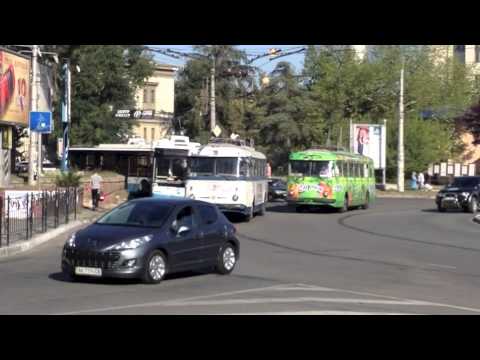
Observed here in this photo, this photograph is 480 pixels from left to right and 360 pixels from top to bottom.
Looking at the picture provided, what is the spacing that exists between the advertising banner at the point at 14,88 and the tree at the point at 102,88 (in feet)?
68.7

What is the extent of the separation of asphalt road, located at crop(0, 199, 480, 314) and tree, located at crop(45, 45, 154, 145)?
4233cm

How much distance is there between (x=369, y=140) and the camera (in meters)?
65.4

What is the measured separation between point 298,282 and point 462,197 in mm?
28395

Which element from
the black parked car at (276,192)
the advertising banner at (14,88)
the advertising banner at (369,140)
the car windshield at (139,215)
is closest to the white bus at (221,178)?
the advertising banner at (14,88)

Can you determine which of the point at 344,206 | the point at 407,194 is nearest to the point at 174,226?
the point at 344,206

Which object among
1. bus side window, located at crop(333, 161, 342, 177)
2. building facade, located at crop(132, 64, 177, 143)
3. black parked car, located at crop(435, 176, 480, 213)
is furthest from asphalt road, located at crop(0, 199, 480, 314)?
building facade, located at crop(132, 64, 177, 143)

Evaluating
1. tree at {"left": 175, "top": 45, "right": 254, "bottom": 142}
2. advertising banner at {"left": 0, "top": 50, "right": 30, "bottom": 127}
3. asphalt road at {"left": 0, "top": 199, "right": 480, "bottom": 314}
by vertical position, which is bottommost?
asphalt road at {"left": 0, "top": 199, "right": 480, "bottom": 314}

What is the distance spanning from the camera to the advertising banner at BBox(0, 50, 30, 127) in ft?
141

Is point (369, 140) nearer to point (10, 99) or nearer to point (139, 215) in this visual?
point (10, 99)

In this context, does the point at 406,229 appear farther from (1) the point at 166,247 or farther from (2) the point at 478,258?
(1) the point at 166,247

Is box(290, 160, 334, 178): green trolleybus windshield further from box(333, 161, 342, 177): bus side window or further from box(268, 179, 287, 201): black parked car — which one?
box(268, 179, 287, 201): black parked car

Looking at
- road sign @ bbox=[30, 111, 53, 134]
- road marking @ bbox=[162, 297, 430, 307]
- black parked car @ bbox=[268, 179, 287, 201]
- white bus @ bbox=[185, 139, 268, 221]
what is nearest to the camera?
road marking @ bbox=[162, 297, 430, 307]
